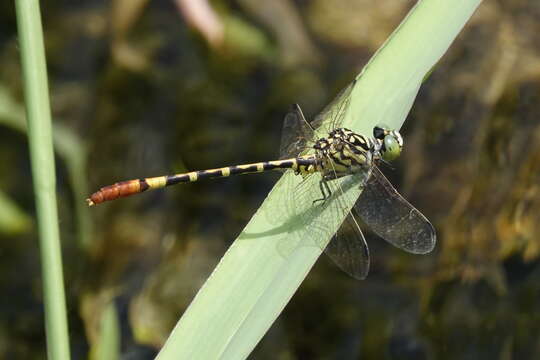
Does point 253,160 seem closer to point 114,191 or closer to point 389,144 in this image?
point 389,144

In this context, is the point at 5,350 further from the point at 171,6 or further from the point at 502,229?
the point at 502,229

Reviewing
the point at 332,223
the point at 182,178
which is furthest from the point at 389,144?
the point at 182,178

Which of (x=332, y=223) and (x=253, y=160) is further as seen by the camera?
(x=253, y=160)

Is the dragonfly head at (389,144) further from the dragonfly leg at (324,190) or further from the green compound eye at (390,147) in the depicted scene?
the dragonfly leg at (324,190)

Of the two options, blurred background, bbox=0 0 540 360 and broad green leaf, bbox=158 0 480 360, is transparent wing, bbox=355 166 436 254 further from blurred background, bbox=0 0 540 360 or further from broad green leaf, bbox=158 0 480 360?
blurred background, bbox=0 0 540 360

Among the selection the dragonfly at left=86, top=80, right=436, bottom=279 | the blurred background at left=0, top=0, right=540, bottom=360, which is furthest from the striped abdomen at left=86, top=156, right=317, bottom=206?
the blurred background at left=0, top=0, right=540, bottom=360

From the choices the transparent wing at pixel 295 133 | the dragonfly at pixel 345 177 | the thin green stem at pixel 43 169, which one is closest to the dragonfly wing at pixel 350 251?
the dragonfly at pixel 345 177

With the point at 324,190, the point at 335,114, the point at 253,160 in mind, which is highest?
the point at 253,160
